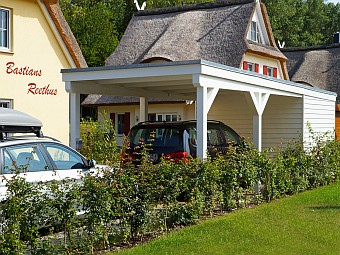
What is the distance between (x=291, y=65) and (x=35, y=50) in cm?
2419

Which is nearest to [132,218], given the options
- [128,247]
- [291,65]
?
[128,247]

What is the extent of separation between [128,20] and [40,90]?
30.0 metres

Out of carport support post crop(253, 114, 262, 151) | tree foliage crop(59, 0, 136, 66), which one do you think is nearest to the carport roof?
carport support post crop(253, 114, 262, 151)

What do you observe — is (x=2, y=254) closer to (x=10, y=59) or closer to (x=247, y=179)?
(x=247, y=179)

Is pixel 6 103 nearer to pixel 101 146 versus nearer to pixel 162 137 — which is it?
pixel 101 146

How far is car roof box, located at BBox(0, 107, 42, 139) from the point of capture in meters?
9.26

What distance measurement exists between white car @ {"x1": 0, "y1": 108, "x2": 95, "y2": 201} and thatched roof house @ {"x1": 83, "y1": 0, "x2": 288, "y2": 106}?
18.1m

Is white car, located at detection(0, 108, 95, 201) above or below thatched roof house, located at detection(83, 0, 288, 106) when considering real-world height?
below

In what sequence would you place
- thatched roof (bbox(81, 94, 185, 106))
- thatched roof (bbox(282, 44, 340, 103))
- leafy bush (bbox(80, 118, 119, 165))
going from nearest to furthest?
leafy bush (bbox(80, 118, 119, 165)), thatched roof (bbox(81, 94, 185, 106)), thatched roof (bbox(282, 44, 340, 103))

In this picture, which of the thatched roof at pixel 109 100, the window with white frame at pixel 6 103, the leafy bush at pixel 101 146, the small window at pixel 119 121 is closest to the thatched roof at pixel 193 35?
the thatched roof at pixel 109 100

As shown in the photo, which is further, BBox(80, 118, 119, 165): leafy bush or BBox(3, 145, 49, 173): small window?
BBox(80, 118, 119, 165): leafy bush

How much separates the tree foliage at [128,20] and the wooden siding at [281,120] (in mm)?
27276

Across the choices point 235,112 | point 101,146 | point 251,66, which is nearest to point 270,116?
point 235,112

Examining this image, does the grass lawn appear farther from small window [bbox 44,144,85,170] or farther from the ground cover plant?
small window [bbox 44,144,85,170]
